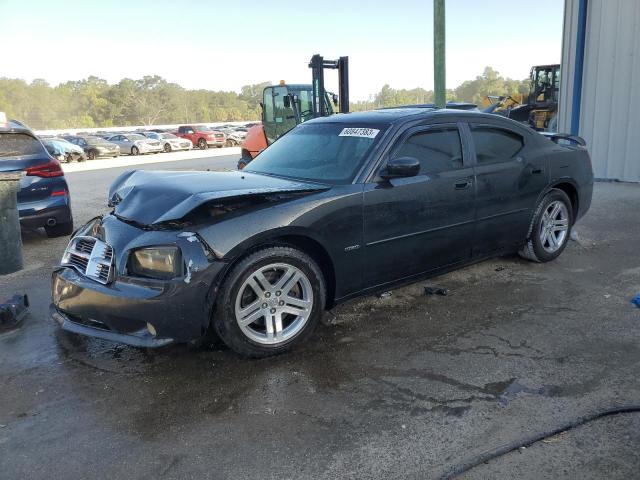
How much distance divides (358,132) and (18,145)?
4.70 m

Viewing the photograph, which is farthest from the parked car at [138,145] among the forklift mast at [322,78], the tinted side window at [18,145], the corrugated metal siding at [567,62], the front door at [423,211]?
the front door at [423,211]

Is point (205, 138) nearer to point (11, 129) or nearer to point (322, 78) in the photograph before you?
point (322, 78)

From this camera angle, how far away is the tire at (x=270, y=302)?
3330 millimetres

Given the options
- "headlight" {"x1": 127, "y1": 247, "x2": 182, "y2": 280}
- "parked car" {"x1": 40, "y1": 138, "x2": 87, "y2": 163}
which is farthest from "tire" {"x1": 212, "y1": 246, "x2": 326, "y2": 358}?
"parked car" {"x1": 40, "y1": 138, "x2": 87, "y2": 163}

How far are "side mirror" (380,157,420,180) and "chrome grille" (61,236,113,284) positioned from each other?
6.58 ft

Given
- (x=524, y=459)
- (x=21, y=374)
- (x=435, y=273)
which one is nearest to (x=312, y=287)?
(x=435, y=273)

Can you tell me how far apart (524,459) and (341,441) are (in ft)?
2.78

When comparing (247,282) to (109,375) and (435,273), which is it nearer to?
(109,375)

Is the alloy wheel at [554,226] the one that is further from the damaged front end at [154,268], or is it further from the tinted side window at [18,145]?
the tinted side window at [18,145]

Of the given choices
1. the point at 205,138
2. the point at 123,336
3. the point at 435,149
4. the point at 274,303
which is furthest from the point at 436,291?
the point at 205,138

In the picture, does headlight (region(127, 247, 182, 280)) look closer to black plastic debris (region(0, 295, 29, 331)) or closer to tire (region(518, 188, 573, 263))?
black plastic debris (region(0, 295, 29, 331))

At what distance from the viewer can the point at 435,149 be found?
14.5 ft

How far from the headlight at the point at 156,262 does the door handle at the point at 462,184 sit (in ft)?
7.83

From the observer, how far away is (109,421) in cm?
286
